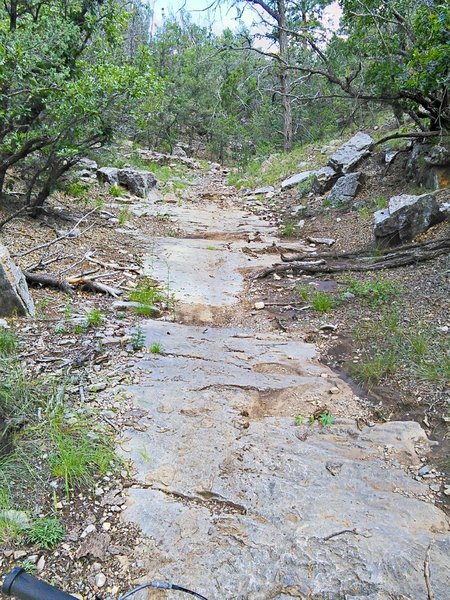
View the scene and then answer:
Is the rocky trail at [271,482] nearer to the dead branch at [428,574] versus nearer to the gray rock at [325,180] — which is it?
the dead branch at [428,574]

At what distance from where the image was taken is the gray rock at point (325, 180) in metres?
10.8

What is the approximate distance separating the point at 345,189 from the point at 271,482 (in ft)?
27.6

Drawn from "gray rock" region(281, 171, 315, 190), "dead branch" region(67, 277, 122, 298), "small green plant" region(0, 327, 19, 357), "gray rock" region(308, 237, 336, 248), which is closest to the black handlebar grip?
"small green plant" region(0, 327, 19, 357)

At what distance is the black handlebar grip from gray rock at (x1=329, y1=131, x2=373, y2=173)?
10.6 metres

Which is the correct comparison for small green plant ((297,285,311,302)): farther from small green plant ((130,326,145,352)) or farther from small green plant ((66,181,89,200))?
small green plant ((66,181,89,200))

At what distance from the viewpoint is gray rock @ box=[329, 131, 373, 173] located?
10.6m

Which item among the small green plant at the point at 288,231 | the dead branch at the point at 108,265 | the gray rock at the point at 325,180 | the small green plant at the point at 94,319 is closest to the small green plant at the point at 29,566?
the small green plant at the point at 94,319

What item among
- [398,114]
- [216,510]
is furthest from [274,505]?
[398,114]

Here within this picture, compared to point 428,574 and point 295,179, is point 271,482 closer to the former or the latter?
point 428,574

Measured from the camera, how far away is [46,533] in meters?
2.06

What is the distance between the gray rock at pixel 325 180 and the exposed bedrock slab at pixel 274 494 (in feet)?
26.8

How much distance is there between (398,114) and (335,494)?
8.87 meters

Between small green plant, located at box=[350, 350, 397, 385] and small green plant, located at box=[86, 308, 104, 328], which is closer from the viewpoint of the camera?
small green plant, located at box=[350, 350, 397, 385]

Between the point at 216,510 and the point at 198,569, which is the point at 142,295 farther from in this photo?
the point at 198,569
